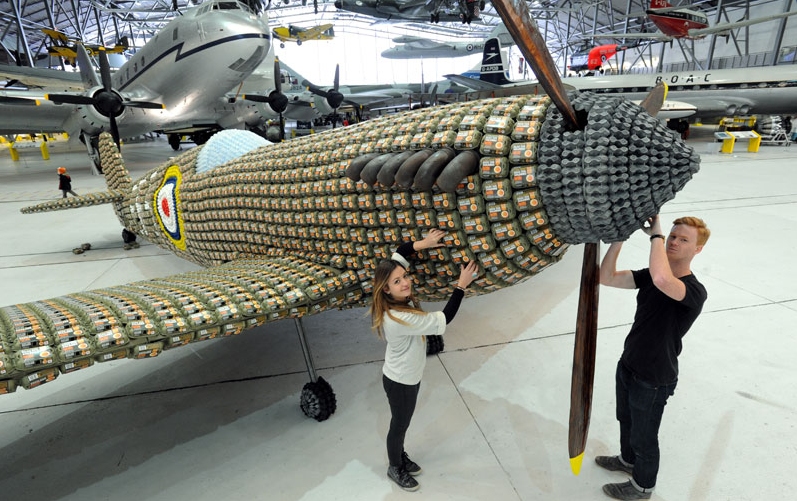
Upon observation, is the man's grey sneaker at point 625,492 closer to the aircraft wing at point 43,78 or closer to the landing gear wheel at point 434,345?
the landing gear wheel at point 434,345

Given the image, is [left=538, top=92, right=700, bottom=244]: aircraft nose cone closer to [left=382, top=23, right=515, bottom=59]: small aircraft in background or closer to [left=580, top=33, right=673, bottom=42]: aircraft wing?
[left=580, top=33, right=673, bottom=42]: aircraft wing

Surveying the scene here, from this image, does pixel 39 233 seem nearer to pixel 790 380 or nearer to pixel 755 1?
pixel 790 380

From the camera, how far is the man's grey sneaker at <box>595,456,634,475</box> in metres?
2.58

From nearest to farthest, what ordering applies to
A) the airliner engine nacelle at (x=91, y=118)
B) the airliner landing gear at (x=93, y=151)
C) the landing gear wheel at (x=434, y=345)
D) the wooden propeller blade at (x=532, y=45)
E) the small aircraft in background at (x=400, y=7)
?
the wooden propeller blade at (x=532, y=45)
the landing gear wheel at (x=434, y=345)
the airliner engine nacelle at (x=91, y=118)
the airliner landing gear at (x=93, y=151)
the small aircraft in background at (x=400, y=7)

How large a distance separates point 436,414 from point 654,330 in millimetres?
1644

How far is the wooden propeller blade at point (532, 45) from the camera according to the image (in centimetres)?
159

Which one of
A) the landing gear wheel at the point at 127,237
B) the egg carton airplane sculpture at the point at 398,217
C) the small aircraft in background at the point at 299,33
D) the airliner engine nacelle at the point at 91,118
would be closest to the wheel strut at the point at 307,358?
the egg carton airplane sculpture at the point at 398,217

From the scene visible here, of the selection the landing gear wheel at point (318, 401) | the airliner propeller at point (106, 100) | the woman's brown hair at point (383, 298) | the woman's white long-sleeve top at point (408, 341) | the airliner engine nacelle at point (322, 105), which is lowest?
the landing gear wheel at point (318, 401)

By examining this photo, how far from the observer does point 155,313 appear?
2.43m

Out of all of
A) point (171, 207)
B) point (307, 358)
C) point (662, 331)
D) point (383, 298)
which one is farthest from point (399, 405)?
point (171, 207)

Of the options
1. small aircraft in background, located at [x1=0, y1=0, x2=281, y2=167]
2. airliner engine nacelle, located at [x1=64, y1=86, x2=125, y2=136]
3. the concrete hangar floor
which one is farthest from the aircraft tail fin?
the concrete hangar floor

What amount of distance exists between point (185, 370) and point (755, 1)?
40.8 m

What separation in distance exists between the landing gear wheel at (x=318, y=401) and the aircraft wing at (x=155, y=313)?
63cm

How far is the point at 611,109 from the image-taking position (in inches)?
78.9
